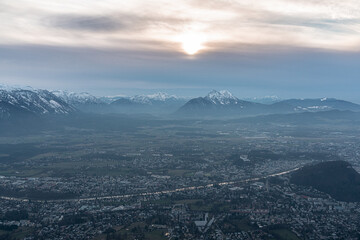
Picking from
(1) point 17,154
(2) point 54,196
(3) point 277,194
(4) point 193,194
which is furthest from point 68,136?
(3) point 277,194

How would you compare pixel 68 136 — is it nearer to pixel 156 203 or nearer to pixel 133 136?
pixel 133 136

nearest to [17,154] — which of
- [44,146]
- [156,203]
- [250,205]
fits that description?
[44,146]

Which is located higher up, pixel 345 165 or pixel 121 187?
pixel 345 165

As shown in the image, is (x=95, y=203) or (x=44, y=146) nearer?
(x=95, y=203)

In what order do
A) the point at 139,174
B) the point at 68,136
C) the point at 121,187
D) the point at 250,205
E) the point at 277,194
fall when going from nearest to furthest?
the point at 250,205
the point at 277,194
the point at 121,187
the point at 139,174
the point at 68,136

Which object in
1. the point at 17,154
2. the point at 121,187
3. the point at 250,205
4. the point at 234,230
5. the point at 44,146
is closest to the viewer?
the point at 234,230

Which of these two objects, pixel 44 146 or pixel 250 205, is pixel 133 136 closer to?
pixel 44 146
